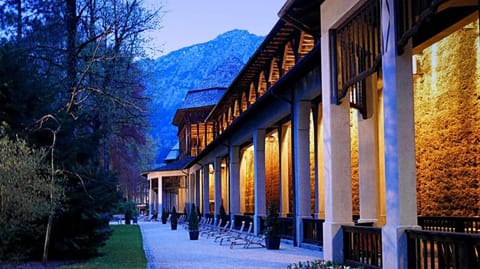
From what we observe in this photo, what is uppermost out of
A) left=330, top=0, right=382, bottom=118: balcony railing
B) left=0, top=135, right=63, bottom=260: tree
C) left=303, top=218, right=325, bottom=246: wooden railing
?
left=330, top=0, right=382, bottom=118: balcony railing

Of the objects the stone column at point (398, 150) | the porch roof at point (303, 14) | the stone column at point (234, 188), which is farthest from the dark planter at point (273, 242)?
the stone column at point (234, 188)

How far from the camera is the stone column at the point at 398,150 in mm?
9227

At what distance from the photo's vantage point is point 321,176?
63.4 feet

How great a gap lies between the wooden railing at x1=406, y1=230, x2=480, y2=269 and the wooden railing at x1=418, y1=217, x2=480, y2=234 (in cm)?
502

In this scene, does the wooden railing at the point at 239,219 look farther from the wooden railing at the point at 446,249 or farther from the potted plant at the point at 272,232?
the wooden railing at the point at 446,249

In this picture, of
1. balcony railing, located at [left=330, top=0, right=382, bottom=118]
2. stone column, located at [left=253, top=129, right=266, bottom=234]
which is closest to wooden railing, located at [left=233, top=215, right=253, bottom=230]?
stone column, located at [left=253, top=129, right=266, bottom=234]

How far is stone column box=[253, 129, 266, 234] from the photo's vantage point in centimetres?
2472

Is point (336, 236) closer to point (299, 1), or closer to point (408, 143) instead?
point (408, 143)

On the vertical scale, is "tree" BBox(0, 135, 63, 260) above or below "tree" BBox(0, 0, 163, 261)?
below

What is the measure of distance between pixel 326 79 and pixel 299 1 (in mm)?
1796

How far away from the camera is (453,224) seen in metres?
14.6

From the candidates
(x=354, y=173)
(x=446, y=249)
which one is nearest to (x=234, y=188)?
(x=354, y=173)

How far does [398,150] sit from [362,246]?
106 inches

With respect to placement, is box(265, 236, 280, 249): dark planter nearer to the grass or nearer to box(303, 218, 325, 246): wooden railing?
box(303, 218, 325, 246): wooden railing
